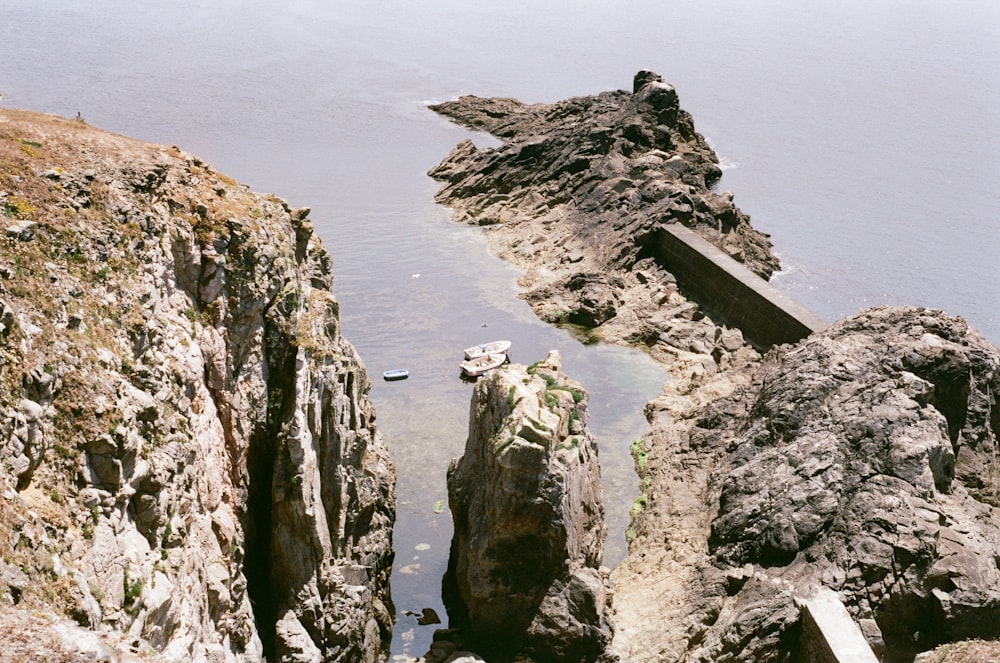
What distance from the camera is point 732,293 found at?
104 feet

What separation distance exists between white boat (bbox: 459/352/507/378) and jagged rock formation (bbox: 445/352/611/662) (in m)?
9.09

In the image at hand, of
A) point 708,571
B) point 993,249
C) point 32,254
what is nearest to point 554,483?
point 708,571

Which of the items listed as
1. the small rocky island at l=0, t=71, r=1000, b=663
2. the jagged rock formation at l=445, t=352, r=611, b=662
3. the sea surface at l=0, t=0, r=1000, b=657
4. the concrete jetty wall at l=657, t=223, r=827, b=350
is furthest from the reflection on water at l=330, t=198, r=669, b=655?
the concrete jetty wall at l=657, t=223, r=827, b=350

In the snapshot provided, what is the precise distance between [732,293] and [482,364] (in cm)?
862

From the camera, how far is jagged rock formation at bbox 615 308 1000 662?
17.5m

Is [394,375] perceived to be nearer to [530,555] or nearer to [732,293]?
[530,555]

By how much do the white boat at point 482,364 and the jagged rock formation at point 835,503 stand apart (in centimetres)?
540

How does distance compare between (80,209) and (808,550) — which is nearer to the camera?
(80,209)

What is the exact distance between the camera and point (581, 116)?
47.4 metres

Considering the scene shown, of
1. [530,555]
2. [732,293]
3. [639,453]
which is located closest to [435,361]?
[639,453]

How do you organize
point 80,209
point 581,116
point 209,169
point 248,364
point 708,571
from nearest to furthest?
point 80,209
point 248,364
point 209,169
point 708,571
point 581,116

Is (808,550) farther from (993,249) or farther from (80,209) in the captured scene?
(993,249)

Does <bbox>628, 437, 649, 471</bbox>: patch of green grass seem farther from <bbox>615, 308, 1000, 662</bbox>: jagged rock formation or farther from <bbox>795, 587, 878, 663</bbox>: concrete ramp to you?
<bbox>795, 587, 878, 663</bbox>: concrete ramp

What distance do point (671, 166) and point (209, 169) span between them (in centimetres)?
2627
